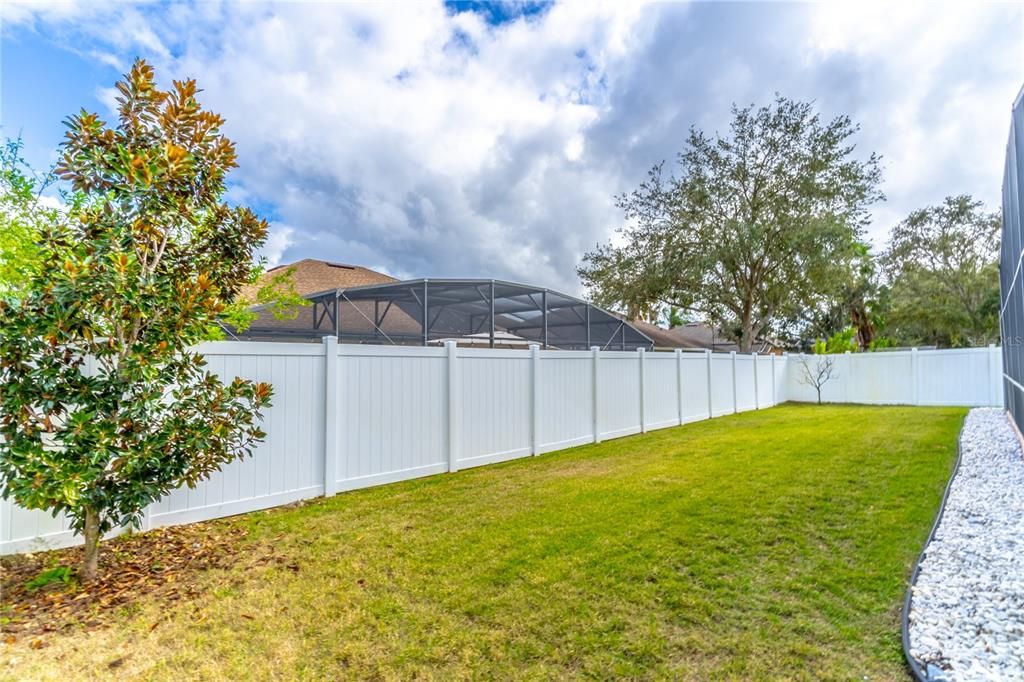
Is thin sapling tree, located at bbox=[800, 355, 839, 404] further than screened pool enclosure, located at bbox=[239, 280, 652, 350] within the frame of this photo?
Yes

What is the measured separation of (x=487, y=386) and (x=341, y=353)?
2.04 meters

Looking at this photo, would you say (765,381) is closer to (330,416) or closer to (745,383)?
(745,383)

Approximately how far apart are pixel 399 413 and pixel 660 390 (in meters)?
5.96

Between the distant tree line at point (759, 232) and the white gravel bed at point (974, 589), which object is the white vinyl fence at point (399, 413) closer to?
the white gravel bed at point (974, 589)

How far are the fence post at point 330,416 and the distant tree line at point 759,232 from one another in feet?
52.5

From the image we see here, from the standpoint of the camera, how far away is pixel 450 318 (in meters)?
12.5

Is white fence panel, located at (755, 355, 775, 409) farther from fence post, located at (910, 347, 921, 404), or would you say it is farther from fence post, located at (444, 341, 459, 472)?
fence post, located at (444, 341, 459, 472)

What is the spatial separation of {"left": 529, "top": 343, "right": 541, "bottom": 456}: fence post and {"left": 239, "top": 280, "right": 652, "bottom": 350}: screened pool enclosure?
3190 mm

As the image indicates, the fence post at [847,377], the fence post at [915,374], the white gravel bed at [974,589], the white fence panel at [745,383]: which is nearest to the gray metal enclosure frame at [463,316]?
the white fence panel at [745,383]

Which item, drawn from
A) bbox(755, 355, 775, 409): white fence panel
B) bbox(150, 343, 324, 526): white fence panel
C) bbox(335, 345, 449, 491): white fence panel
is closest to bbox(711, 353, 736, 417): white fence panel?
bbox(755, 355, 775, 409): white fence panel

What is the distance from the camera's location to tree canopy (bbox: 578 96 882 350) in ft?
57.4

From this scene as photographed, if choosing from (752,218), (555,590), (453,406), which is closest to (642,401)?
(453,406)

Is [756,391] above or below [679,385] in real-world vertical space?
below

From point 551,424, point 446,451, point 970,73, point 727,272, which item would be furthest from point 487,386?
point 727,272
